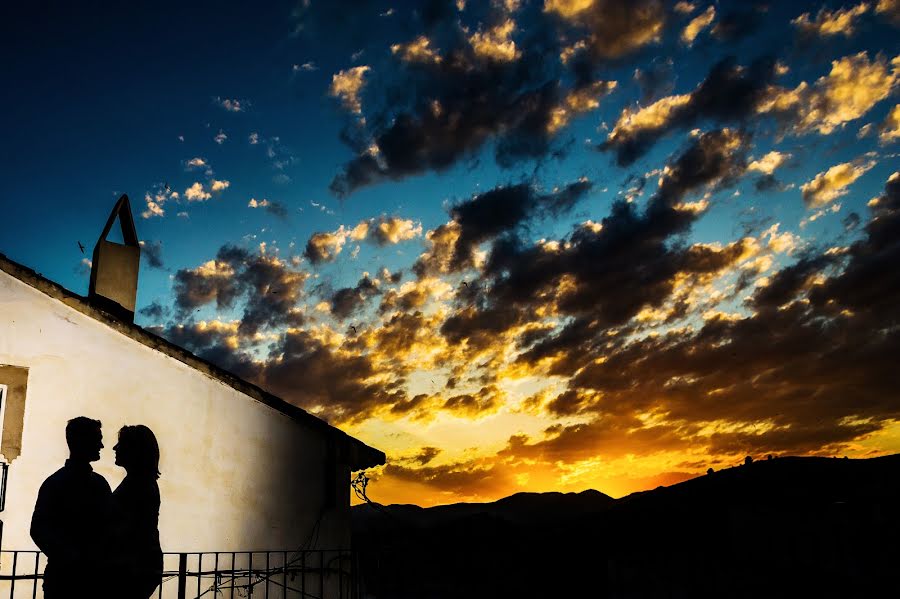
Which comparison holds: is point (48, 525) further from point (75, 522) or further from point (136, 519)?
point (136, 519)

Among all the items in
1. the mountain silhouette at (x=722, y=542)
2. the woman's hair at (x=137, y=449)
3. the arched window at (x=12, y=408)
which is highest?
the arched window at (x=12, y=408)

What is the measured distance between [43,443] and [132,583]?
5193 millimetres

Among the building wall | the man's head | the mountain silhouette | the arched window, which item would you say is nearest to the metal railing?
the building wall

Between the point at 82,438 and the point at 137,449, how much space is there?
319 millimetres

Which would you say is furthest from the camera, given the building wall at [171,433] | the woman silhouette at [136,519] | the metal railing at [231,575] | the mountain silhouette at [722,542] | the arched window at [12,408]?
the mountain silhouette at [722,542]

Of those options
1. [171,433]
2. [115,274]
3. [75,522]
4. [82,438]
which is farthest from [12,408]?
[75,522]

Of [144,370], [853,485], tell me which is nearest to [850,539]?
[853,485]

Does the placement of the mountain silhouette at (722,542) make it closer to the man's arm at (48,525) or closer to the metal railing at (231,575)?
the metal railing at (231,575)

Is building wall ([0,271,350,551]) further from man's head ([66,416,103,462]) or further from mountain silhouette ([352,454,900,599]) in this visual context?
man's head ([66,416,103,462])

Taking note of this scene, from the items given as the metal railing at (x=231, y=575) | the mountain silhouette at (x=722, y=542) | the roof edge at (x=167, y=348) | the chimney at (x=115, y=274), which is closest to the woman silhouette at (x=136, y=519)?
the metal railing at (x=231, y=575)

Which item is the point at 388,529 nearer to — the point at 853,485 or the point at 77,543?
the point at 77,543

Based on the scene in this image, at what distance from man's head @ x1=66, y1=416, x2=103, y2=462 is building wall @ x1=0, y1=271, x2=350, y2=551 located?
466 cm

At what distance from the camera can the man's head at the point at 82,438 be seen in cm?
389

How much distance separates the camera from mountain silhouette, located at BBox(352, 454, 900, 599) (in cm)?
1388
